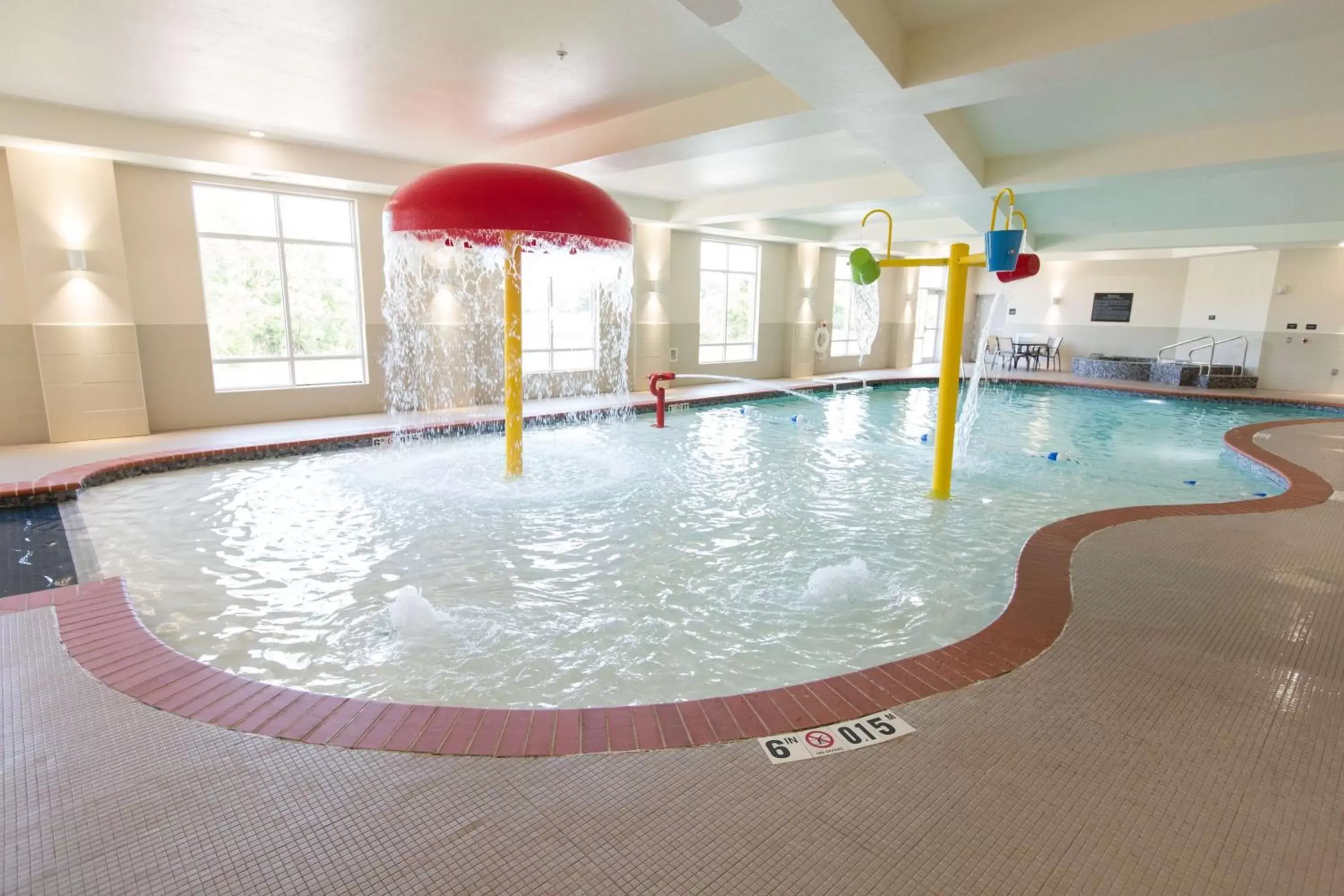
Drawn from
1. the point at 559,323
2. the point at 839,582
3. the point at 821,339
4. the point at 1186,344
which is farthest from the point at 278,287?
the point at 1186,344

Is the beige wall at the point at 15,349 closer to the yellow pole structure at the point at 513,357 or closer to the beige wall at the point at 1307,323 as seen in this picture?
the yellow pole structure at the point at 513,357

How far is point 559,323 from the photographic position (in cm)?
1131

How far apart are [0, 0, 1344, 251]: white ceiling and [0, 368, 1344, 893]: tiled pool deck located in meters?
3.26

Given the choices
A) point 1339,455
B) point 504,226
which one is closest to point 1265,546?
point 1339,455

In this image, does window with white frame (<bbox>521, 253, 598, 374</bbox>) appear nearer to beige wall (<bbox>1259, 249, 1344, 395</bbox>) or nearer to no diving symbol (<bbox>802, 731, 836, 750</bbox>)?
no diving symbol (<bbox>802, 731, 836, 750</bbox>)

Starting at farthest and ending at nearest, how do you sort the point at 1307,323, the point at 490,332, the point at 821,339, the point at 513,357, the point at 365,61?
the point at 821,339 → the point at 1307,323 → the point at 490,332 → the point at 513,357 → the point at 365,61

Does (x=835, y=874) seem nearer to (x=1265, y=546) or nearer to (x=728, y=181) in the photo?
(x=1265, y=546)

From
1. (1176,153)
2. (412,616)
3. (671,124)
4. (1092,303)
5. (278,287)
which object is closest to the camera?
(412,616)

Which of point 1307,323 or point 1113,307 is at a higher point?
point 1113,307

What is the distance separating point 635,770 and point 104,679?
2103mm

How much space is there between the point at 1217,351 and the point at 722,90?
51.1 ft

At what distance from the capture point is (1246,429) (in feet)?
28.2

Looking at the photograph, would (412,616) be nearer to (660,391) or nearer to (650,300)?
(660,391)

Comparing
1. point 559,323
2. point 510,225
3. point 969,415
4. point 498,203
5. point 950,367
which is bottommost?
point 969,415
